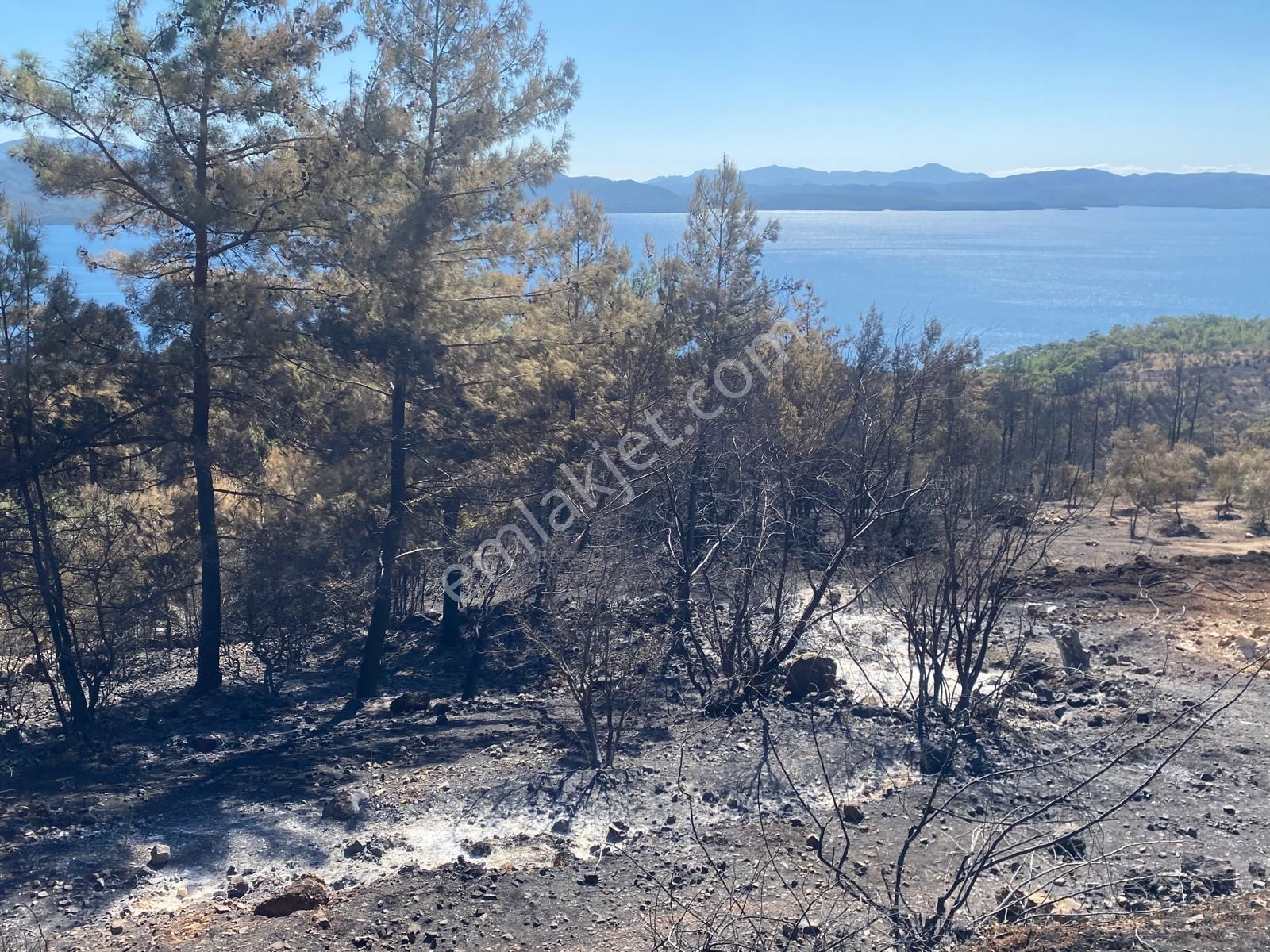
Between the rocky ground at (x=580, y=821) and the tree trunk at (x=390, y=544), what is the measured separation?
0.80 meters

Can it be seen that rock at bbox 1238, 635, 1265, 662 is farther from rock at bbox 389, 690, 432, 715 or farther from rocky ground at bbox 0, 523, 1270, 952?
rock at bbox 389, 690, 432, 715

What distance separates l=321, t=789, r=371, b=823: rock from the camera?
8055mm

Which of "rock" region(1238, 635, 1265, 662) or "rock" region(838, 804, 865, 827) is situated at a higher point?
"rock" region(838, 804, 865, 827)

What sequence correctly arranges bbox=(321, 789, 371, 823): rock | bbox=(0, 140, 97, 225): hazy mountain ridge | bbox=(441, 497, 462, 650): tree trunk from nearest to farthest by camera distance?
bbox=(321, 789, 371, 823): rock → bbox=(0, 140, 97, 225): hazy mountain ridge → bbox=(441, 497, 462, 650): tree trunk

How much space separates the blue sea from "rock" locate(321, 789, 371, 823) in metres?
32.7

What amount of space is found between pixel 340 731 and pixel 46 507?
4256mm

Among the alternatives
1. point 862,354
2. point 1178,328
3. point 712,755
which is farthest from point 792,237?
point 712,755

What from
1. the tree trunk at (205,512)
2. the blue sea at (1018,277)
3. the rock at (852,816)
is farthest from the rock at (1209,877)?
the blue sea at (1018,277)

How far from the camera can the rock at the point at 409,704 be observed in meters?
12.0

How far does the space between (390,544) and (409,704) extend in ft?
7.15

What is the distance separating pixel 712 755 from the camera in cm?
966

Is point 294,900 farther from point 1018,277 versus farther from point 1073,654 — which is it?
point 1018,277

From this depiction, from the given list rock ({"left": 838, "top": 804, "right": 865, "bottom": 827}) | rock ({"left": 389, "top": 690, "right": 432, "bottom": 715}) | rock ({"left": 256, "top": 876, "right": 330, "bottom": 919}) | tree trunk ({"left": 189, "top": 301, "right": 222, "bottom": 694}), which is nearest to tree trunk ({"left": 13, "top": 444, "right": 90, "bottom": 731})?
tree trunk ({"left": 189, "top": 301, "right": 222, "bottom": 694})

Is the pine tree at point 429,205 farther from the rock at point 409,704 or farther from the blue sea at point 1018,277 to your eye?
the blue sea at point 1018,277
